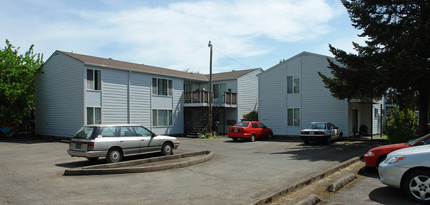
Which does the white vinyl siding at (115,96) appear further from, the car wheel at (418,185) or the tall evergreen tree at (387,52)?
the car wheel at (418,185)

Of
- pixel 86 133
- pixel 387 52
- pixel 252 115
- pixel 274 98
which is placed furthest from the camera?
pixel 252 115

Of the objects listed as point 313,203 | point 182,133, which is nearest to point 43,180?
point 313,203

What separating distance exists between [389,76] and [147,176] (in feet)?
39.9

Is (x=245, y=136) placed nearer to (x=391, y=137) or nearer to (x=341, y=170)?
(x=391, y=137)

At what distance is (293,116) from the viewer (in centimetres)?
2516

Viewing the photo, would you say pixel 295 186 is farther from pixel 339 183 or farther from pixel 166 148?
pixel 166 148

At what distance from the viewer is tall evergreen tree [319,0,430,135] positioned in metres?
14.6


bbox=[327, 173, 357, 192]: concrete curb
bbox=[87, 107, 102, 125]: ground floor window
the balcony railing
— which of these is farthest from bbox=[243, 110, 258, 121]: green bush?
bbox=[327, 173, 357, 192]: concrete curb

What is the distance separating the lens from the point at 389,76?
1475 cm

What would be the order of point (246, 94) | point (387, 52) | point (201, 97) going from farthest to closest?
point (246, 94)
point (201, 97)
point (387, 52)

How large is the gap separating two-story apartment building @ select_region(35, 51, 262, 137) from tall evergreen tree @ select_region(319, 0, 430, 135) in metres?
13.1

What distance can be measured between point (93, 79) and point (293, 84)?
15.4 metres

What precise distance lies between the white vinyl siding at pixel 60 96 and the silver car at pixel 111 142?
444 inches

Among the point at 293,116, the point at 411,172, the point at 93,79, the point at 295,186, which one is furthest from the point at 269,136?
the point at 411,172
